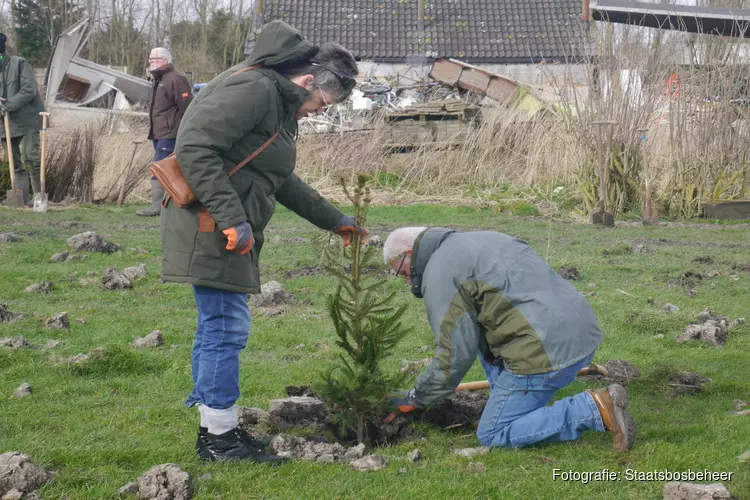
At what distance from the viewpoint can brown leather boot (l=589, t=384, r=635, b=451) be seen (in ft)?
13.4

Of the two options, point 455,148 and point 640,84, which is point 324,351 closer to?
point 640,84

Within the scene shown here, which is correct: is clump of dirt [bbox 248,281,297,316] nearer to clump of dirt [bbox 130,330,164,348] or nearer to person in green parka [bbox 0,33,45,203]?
clump of dirt [bbox 130,330,164,348]

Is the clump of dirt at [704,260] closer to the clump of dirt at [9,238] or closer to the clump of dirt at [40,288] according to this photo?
the clump of dirt at [40,288]

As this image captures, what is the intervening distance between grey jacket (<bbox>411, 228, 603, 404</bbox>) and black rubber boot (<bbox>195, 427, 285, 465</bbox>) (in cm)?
91

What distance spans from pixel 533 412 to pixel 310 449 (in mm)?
1110

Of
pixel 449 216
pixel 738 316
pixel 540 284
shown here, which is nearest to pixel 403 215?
pixel 449 216

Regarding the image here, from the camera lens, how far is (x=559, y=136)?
596 inches

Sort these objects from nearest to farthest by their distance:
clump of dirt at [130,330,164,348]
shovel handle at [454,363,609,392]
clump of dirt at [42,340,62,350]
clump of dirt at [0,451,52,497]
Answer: clump of dirt at [0,451,52,497], shovel handle at [454,363,609,392], clump of dirt at [42,340,62,350], clump of dirt at [130,330,164,348]

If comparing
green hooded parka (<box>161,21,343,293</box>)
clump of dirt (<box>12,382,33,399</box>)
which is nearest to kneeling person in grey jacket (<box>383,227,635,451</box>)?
green hooded parka (<box>161,21,343,293</box>)

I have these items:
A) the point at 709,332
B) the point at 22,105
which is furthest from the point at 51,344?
the point at 22,105

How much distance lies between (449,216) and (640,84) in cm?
354

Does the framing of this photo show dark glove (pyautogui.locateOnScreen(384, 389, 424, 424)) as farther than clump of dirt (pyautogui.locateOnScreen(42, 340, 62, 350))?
No

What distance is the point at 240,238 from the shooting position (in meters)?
3.63

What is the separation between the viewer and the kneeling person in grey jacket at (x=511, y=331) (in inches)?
163
